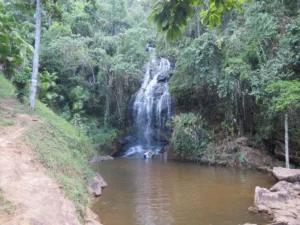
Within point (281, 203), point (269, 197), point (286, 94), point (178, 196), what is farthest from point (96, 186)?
point (286, 94)

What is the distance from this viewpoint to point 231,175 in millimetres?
13164

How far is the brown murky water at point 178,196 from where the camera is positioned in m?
7.51

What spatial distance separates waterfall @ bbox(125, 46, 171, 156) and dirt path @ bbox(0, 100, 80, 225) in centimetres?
1307

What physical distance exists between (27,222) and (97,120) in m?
18.6

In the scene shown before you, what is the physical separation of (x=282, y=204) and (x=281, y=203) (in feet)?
0.28

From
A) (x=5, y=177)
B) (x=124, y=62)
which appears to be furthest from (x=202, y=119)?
(x=5, y=177)

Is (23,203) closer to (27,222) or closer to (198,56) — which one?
(27,222)

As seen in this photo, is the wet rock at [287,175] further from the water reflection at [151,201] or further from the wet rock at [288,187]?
the water reflection at [151,201]

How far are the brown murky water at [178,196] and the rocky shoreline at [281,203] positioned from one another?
0.35 metres

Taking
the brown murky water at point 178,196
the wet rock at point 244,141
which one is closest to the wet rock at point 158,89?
the wet rock at point 244,141

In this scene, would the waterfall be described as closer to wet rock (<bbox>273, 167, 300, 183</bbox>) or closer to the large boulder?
the large boulder

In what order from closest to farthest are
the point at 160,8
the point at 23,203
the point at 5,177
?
the point at 160,8 < the point at 23,203 < the point at 5,177

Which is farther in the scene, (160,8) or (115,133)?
(115,133)

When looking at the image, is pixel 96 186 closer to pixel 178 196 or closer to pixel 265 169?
pixel 178 196
